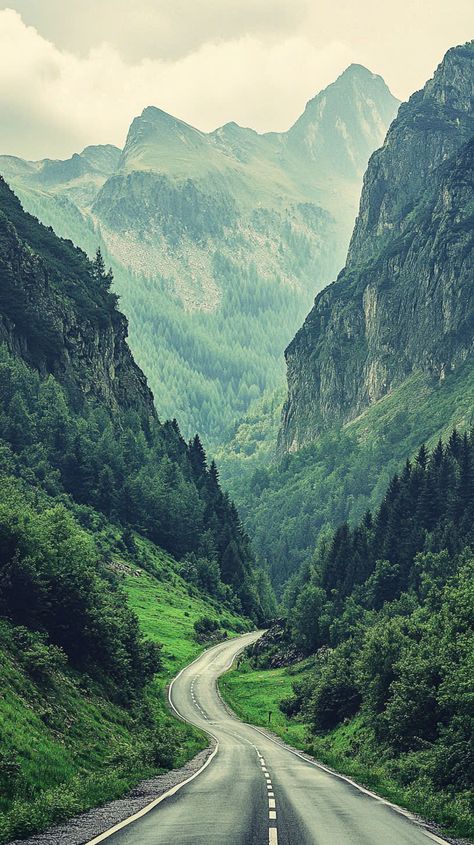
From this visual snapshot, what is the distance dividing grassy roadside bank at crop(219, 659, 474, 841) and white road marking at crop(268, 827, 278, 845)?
22.6 ft

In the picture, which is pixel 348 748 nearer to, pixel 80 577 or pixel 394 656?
pixel 394 656

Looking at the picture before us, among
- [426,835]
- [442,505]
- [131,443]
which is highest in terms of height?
[131,443]

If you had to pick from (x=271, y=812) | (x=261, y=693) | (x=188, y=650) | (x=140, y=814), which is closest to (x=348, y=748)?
(x=261, y=693)

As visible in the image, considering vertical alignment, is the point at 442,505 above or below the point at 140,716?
above

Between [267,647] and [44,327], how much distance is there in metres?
88.6

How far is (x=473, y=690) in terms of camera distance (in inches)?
1983

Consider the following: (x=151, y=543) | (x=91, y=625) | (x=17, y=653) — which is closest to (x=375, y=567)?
Result: (x=151, y=543)

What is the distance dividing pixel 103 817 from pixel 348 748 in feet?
147

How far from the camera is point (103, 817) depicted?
2847 cm

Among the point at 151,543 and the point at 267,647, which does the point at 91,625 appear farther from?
the point at 151,543

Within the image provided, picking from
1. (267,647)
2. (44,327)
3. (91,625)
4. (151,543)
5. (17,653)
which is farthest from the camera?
(44,327)

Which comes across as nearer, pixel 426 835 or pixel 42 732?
pixel 426 835

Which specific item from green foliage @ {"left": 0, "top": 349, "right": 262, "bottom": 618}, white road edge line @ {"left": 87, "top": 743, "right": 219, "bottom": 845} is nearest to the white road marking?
white road edge line @ {"left": 87, "top": 743, "right": 219, "bottom": 845}

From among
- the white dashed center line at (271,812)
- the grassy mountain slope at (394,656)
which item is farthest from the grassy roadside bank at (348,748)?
the white dashed center line at (271,812)
